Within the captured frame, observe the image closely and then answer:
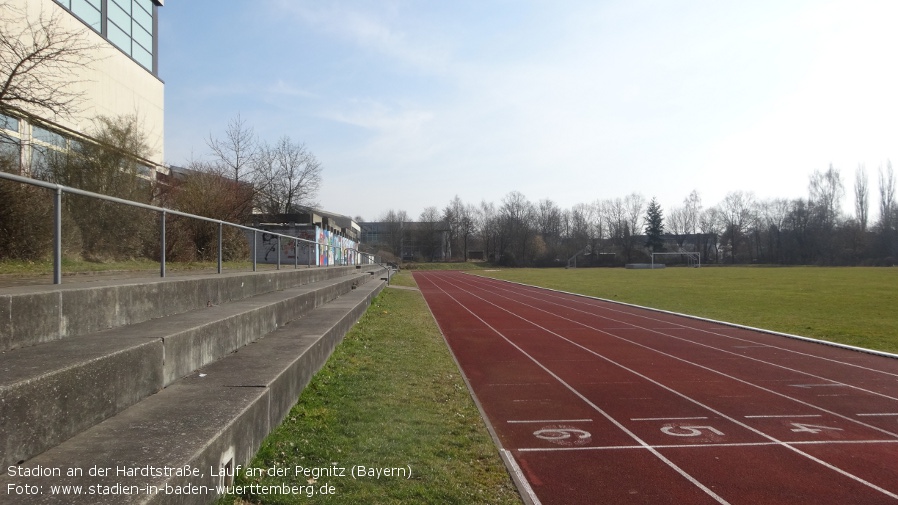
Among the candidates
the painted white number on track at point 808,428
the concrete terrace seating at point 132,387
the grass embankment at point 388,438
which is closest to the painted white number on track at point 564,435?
the grass embankment at point 388,438

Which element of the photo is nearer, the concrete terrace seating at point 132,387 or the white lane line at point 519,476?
the concrete terrace seating at point 132,387

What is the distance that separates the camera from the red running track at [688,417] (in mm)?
5020

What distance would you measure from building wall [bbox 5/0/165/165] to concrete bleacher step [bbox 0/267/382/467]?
15.3 metres

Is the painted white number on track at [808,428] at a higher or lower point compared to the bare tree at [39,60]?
lower

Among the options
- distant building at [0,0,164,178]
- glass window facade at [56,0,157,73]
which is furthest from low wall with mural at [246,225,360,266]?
glass window facade at [56,0,157,73]

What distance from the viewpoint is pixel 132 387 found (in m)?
3.86

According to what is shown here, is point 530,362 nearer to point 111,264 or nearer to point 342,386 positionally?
point 342,386

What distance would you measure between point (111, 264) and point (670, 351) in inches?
433

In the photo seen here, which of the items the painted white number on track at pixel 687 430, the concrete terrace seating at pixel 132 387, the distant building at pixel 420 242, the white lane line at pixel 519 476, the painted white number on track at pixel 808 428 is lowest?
the painted white number on track at pixel 808 428

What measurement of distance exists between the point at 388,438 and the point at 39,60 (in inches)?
442

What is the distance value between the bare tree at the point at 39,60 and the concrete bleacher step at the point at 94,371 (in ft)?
26.9

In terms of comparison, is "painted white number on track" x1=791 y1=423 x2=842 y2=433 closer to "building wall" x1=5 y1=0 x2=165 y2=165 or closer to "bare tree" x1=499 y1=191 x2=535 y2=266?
"building wall" x1=5 y1=0 x2=165 y2=165

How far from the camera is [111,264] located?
5691 millimetres

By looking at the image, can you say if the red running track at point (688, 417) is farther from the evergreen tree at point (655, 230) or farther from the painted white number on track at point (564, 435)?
the evergreen tree at point (655, 230)
